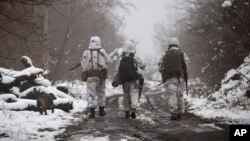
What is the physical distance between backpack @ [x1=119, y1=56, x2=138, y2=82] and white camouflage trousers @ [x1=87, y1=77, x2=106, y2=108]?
2.28 feet

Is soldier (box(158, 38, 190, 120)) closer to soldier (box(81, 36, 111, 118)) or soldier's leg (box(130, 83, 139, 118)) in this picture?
soldier's leg (box(130, 83, 139, 118))

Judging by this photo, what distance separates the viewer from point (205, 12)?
67.6 feet

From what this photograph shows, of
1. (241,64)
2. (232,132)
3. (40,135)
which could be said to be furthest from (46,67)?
(232,132)

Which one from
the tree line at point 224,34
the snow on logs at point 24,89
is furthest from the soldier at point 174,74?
the tree line at point 224,34

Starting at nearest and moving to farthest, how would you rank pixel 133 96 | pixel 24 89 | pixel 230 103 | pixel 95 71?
pixel 133 96, pixel 95 71, pixel 230 103, pixel 24 89

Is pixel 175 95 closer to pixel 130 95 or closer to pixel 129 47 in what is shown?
pixel 130 95

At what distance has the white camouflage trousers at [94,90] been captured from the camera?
36.8 ft

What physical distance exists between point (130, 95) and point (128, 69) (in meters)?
0.72

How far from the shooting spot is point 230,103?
12219 millimetres

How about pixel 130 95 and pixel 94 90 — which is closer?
pixel 130 95

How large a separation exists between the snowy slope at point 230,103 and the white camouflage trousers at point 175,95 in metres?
0.66

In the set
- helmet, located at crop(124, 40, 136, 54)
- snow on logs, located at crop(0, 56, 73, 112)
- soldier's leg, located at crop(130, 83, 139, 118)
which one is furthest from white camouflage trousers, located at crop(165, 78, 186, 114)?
snow on logs, located at crop(0, 56, 73, 112)

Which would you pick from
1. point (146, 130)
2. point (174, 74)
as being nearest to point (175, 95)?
point (174, 74)

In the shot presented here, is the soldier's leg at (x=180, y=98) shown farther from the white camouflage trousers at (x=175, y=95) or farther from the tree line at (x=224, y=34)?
the tree line at (x=224, y=34)
